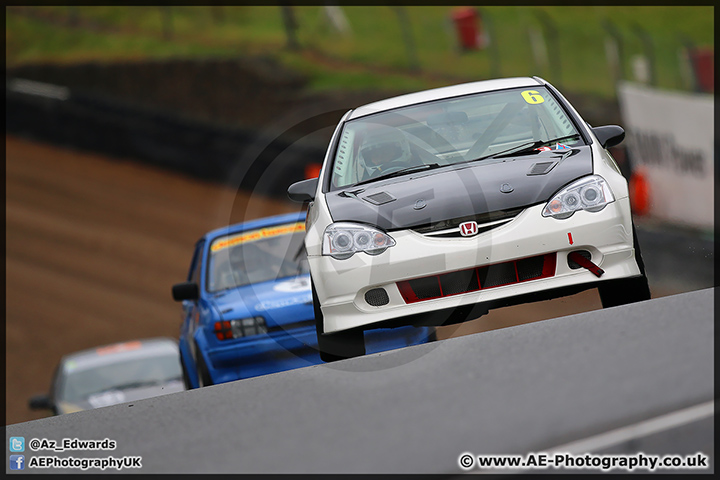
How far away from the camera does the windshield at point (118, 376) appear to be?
11891mm

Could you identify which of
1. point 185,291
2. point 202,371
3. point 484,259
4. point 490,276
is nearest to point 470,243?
point 484,259

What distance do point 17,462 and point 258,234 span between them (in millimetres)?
3774

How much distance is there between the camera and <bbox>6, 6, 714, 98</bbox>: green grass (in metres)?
26.1

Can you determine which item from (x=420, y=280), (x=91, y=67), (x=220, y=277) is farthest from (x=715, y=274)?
(x=91, y=67)

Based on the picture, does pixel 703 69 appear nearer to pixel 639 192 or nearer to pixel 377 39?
pixel 639 192

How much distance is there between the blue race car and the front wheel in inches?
Result: 27.5

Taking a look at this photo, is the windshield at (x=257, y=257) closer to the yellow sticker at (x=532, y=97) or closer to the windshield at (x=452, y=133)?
the windshield at (x=452, y=133)

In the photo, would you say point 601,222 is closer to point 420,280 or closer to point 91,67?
point 420,280

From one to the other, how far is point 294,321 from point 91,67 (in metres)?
31.1

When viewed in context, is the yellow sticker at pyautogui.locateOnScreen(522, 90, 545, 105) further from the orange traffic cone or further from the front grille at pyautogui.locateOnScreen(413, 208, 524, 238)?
the orange traffic cone

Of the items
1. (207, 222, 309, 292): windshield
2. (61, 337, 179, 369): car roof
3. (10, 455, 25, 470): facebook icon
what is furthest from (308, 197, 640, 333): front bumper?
(61, 337, 179, 369): car roof

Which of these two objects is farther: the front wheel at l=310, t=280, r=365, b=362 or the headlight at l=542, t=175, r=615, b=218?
the front wheel at l=310, t=280, r=365, b=362

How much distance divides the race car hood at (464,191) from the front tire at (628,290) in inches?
25.3

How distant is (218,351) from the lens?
748 centimetres
